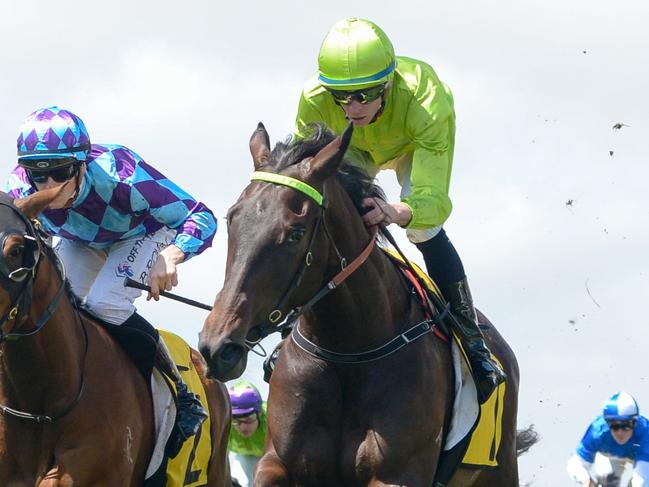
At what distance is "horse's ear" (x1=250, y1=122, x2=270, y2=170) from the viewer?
28.5 ft

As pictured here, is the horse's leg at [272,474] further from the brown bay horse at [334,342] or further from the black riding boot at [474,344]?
the black riding boot at [474,344]

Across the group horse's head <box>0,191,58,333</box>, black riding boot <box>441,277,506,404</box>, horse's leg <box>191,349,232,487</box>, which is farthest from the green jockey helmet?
horse's leg <box>191,349,232,487</box>

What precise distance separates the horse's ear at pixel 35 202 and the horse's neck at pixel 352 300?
147 cm

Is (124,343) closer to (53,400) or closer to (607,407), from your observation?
(53,400)

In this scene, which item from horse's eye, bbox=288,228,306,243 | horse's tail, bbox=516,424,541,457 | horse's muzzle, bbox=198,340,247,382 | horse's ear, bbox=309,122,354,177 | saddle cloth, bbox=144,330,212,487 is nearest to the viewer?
horse's muzzle, bbox=198,340,247,382

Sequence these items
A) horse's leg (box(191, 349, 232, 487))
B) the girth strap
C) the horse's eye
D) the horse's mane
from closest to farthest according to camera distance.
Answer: the horse's eye < the horse's mane < the girth strap < horse's leg (box(191, 349, 232, 487))

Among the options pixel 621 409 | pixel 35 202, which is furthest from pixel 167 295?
pixel 621 409

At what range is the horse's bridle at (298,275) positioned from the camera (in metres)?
7.98

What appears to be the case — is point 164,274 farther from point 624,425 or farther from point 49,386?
point 624,425

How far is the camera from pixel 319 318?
878cm

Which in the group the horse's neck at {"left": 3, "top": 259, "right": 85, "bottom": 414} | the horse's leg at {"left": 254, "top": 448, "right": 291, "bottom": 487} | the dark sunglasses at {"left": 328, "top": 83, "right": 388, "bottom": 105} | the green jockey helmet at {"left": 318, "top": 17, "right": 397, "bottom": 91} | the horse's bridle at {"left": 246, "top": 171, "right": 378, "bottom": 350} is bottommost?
the horse's leg at {"left": 254, "top": 448, "right": 291, "bottom": 487}

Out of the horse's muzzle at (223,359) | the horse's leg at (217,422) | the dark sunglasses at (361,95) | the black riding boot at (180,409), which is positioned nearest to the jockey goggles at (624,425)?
the horse's leg at (217,422)

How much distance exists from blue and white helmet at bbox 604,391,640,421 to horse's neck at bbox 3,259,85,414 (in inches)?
417

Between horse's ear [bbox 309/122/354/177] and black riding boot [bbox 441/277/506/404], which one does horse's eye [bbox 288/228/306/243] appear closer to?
horse's ear [bbox 309/122/354/177]
